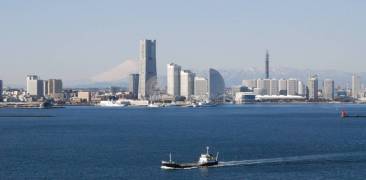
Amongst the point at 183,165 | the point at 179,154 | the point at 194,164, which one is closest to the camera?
the point at 183,165

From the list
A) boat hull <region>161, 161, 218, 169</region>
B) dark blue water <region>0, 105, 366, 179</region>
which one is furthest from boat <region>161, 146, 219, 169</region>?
dark blue water <region>0, 105, 366, 179</region>

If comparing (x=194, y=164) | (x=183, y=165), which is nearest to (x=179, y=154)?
(x=194, y=164)

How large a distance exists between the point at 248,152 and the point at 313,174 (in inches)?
499

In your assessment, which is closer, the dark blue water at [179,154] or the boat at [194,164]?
the dark blue water at [179,154]

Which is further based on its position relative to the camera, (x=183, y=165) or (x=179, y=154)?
(x=179, y=154)

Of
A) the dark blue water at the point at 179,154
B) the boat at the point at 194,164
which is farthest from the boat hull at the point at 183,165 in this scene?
the dark blue water at the point at 179,154

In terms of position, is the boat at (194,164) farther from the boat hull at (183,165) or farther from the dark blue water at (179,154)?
the dark blue water at (179,154)

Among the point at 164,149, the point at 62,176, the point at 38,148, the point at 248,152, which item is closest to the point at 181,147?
the point at 164,149

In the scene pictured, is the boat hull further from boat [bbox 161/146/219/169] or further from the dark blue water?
the dark blue water

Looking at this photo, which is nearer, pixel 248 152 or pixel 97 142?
pixel 248 152

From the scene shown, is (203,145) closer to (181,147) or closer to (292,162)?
(181,147)

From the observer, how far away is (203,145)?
6291cm

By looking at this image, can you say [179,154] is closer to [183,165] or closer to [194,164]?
[194,164]

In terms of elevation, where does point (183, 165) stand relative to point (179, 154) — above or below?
below
